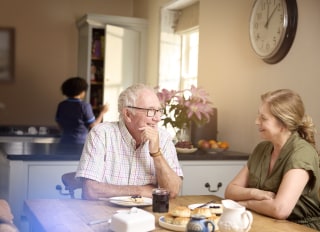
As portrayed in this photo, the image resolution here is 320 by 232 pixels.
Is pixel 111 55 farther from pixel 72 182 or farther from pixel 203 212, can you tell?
pixel 203 212

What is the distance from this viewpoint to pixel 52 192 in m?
2.96

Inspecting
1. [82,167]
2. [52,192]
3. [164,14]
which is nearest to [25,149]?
[52,192]

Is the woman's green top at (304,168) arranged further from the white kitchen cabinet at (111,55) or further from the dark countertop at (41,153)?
the white kitchen cabinet at (111,55)

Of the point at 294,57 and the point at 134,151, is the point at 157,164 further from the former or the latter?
the point at 294,57

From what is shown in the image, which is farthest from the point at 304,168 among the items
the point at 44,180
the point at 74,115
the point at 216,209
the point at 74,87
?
the point at 74,87

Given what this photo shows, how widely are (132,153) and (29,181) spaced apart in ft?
2.62

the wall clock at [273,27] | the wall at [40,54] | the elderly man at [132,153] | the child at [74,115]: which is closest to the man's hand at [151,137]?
the elderly man at [132,153]

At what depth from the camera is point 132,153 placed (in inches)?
94.2

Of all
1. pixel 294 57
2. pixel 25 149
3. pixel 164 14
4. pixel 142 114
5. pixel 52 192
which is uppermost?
pixel 164 14

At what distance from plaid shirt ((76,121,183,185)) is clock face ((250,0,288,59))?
4.00ft

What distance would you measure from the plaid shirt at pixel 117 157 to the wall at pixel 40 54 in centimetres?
375

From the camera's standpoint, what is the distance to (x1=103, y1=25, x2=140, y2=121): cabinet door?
5.49m

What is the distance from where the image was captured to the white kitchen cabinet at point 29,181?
9.34ft

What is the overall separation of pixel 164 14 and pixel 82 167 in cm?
321
